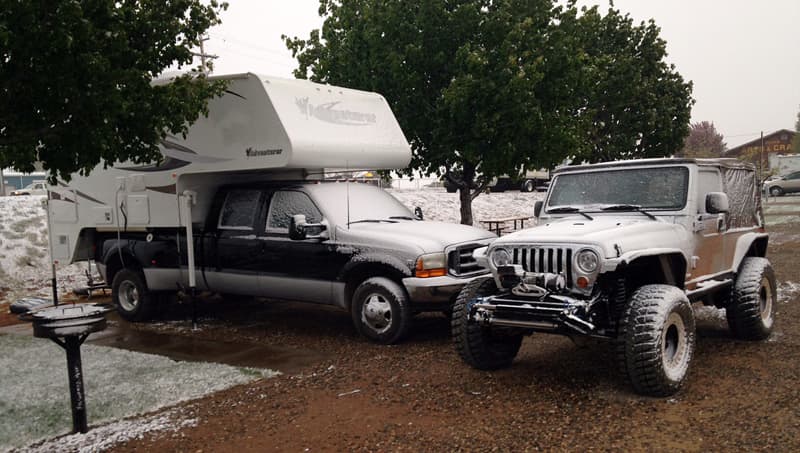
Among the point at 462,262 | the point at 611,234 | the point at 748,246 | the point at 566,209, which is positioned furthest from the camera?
the point at 462,262

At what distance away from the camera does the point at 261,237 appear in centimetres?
830

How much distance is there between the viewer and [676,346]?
541cm

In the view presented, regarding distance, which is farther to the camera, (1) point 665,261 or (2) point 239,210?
(2) point 239,210

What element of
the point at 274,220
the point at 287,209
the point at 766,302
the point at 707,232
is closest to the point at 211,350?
the point at 274,220

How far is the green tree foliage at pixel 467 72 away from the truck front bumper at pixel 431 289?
5.95 metres

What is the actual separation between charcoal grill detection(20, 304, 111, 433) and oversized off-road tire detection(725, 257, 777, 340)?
232 inches

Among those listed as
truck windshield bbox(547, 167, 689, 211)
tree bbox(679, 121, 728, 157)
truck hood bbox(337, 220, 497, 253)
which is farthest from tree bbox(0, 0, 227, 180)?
tree bbox(679, 121, 728, 157)

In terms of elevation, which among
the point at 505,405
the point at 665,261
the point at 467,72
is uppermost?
the point at 467,72

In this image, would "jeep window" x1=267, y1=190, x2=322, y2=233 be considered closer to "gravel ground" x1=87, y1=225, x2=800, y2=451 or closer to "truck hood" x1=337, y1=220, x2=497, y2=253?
"truck hood" x1=337, y1=220, x2=497, y2=253

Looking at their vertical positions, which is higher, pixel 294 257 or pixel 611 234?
pixel 611 234

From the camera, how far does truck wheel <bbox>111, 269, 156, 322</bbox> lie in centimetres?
938

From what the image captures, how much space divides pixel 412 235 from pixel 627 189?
235 centimetres

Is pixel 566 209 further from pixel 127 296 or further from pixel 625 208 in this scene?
pixel 127 296

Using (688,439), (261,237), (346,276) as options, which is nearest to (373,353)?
(346,276)
